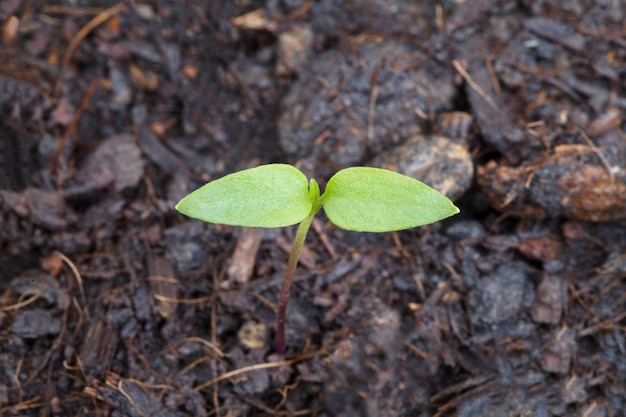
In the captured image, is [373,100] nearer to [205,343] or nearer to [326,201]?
[326,201]

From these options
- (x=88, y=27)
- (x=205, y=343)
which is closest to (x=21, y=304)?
(x=205, y=343)

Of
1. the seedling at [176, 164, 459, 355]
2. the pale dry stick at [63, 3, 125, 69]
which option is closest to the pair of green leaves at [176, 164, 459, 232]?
the seedling at [176, 164, 459, 355]

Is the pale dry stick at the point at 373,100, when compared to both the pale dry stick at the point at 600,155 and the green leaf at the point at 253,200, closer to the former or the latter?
the pale dry stick at the point at 600,155

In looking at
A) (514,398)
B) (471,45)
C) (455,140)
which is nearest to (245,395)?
(514,398)

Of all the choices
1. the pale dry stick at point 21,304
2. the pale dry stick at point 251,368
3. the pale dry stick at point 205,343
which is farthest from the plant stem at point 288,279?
the pale dry stick at point 21,304

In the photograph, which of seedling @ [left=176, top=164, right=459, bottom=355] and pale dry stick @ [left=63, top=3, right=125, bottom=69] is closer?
seedling @ [left=176, top=164, right=459, bottom=355]

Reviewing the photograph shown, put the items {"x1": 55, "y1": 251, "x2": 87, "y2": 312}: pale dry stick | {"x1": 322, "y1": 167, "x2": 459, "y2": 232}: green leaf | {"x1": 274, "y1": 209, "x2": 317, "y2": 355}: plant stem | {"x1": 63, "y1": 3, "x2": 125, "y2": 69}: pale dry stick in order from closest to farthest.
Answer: {"x1": 322, "y1": 167, "x2": 459, "y2": 232}: green leaf < {"x1": 274, "y1": 209, "x2": 317, "y2": 355}: plant stem < {"x1": 55, "y1": 251, "x2": 87, "y2": 312}: pale dry stick < {"x1": 63, "y1": 3, "x2": 125, "y2": 69}: pale dry stick

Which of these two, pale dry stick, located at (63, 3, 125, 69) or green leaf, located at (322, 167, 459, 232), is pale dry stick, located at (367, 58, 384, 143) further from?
pale dry stick, located at (63, 3, 125, 69)
